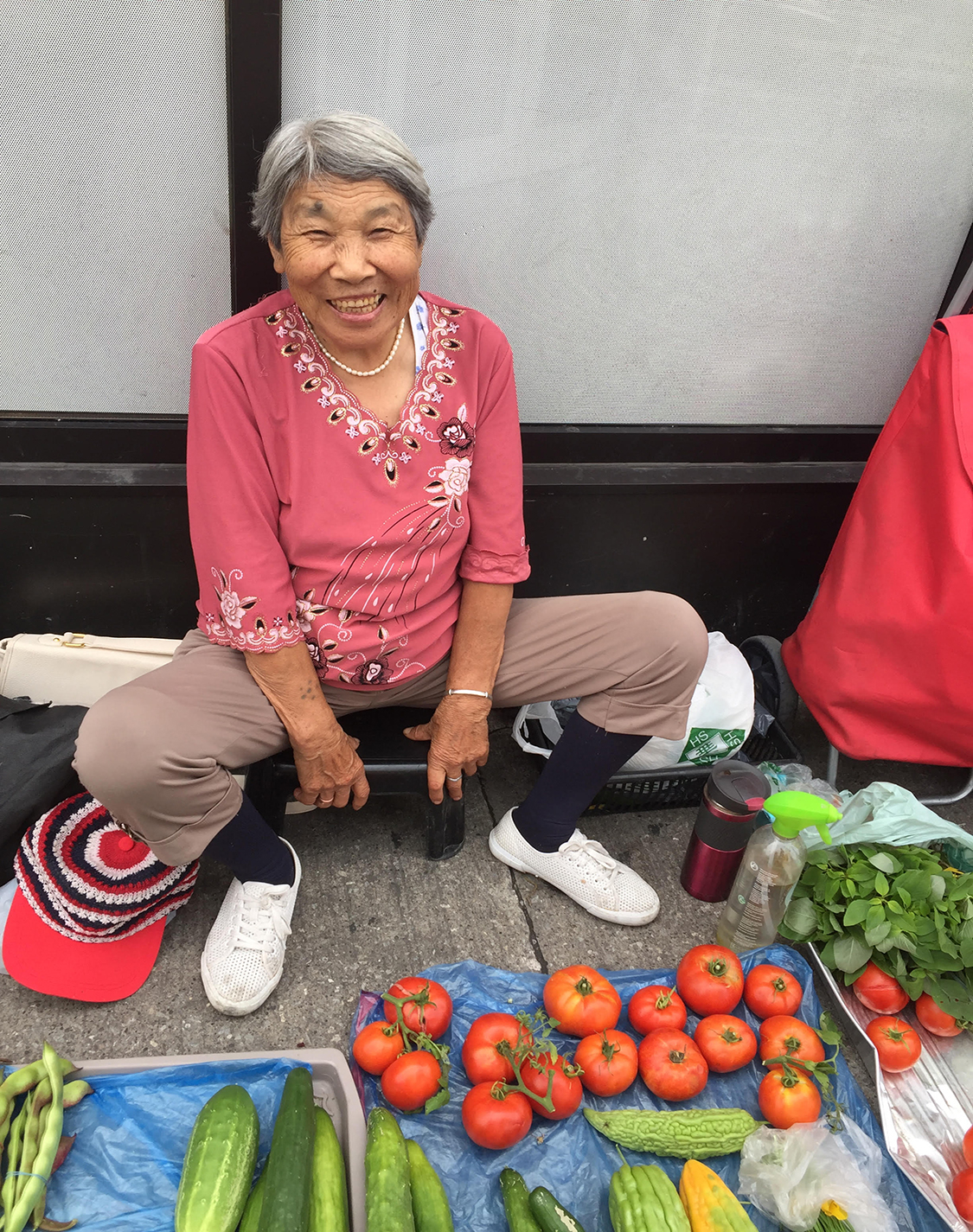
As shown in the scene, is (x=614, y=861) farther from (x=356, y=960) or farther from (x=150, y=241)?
(x=150, y=241)

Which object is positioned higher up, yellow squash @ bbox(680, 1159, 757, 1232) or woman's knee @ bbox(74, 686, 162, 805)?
Result: woman's knee @ bbox(74, 686, 162, 805)

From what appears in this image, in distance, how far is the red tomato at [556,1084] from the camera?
1.75m

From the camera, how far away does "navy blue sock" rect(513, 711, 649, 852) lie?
231 centimetres

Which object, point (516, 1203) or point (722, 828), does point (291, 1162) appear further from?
point (722, 828)

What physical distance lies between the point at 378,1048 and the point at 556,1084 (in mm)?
386

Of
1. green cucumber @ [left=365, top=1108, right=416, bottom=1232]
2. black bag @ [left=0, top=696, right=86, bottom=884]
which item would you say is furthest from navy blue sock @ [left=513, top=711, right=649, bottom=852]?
black bag @ [left=0, top=696, right=86, bottom=884]

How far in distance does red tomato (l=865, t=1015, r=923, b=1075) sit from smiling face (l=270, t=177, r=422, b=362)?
1.99 meters

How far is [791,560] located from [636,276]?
1.26 meters

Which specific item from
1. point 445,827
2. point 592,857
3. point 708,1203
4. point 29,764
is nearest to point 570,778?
point 592,857

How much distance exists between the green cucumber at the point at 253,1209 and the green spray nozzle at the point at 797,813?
4.28ft

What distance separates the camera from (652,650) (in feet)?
7.29

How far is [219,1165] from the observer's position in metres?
1.49

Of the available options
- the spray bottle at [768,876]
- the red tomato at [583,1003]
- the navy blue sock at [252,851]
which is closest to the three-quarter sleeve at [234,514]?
the navy blue sock at [252,851]

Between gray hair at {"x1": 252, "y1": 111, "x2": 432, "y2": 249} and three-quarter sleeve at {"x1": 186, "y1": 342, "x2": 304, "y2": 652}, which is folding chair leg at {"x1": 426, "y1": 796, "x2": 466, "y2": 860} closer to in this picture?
three-quarter sleeve at {"x1": 186, "y1": 342, "x2": 304, "y2": 652}
